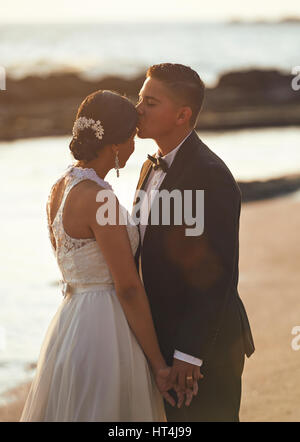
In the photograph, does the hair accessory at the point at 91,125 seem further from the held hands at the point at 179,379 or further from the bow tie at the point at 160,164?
the held hands at the point at 179,379

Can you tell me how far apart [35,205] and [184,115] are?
34.5 feet

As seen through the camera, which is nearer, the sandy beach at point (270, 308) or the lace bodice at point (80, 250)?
the lace bodice at point (80, 250)

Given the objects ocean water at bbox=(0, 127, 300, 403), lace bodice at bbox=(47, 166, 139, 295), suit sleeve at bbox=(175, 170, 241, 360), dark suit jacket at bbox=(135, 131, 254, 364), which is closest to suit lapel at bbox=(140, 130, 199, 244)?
dark suit jacket at bbox=(135, 131, 254, 364)

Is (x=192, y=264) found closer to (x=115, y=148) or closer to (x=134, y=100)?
(x=115, y=148)

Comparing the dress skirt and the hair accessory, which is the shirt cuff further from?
the hair accessory

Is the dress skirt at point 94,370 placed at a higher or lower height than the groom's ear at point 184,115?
lower

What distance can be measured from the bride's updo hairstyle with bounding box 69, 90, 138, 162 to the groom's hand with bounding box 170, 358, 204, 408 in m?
1.02

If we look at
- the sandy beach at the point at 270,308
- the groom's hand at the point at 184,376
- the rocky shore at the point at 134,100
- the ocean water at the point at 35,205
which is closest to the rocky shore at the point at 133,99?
the rocky shore at the point at 134,100

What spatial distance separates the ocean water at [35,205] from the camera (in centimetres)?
736

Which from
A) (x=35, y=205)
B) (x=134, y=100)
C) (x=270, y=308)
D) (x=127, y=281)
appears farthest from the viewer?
(x=134, y=100)

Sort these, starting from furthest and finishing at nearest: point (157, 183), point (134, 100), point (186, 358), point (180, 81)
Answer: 1. point (134, 100)
2. point (157, 183)
3. point (180, 81)
4. point (186, 358)

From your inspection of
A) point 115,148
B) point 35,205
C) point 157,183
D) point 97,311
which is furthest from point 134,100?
point 97,311

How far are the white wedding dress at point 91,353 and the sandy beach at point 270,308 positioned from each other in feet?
8.15

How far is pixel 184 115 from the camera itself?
3689mm
